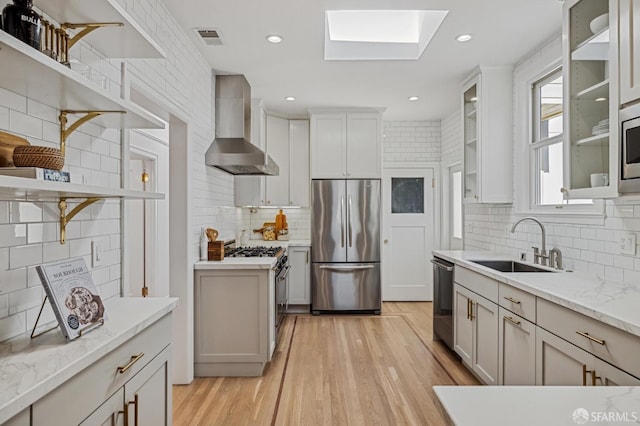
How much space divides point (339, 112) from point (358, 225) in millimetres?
1515

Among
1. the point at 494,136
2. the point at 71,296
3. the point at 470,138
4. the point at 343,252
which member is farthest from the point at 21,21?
the point at 343,252

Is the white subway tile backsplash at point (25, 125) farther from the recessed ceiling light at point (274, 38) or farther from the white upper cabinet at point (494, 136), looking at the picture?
the white upper cabinet at point (494, 136)

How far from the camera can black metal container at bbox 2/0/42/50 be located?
114 cm

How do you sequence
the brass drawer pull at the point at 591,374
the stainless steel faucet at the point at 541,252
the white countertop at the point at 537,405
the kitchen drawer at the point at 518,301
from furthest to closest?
the stainless steel faucet at the point at 541,252 < the kitchen drawer at the point at 518,301 < the brass drawer pull at the point at 591,374 < the white countertop at the point at 537,405

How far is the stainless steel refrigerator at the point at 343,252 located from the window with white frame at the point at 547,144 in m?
2.11

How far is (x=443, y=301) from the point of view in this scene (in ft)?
12.5

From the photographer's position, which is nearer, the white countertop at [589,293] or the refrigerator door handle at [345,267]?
the white countertop at [589,293]

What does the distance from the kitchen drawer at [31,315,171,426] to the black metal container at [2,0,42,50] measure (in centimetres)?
95

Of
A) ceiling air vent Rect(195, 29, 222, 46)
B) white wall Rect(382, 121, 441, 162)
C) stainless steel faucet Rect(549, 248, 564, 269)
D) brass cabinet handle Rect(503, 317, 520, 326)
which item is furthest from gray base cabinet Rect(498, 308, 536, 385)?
white wall Rect(382, 121, 441, 162)

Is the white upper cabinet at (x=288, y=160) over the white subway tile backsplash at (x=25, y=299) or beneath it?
over

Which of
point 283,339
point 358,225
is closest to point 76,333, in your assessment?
point 283,339

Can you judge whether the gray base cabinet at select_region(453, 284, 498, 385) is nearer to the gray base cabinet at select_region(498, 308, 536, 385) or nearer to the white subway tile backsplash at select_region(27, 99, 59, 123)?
the gray base cabinet at select_region(498, 308, 536, 385)

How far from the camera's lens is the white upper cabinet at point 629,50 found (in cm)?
185

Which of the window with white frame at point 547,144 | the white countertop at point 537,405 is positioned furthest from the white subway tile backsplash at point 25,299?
the window with white frame at point 547,144
